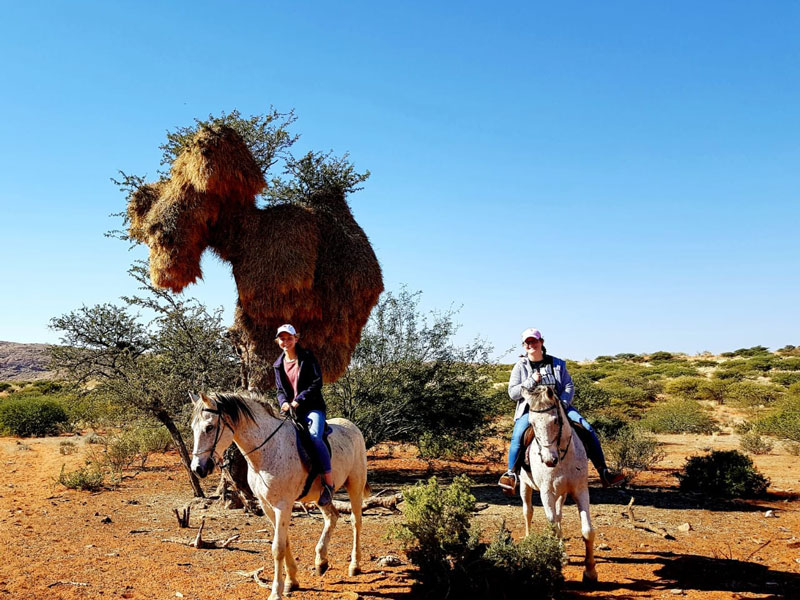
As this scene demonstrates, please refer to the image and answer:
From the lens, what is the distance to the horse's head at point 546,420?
20.5 ft

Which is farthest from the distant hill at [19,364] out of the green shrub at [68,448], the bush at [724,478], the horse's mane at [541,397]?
the horse's mane at [541,397]

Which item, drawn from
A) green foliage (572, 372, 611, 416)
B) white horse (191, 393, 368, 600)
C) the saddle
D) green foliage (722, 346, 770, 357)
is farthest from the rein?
green foliage (722, 346, 770, 357)

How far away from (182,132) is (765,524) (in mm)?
14307

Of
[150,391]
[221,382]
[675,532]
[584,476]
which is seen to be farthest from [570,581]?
[150,391]

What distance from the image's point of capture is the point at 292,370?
686cm

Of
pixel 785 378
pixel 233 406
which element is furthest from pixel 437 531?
pixel 785 378

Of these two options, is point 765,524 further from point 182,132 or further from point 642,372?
point 642,372

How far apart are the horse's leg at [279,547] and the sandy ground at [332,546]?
19.5 inches

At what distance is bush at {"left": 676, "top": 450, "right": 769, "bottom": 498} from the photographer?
12016mm

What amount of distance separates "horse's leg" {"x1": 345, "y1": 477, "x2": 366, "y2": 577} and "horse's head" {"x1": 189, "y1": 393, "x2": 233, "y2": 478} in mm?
2384

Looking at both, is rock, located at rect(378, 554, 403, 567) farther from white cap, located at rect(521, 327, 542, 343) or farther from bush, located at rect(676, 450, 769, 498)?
bush, located at rect(676, 450, 769, 498)

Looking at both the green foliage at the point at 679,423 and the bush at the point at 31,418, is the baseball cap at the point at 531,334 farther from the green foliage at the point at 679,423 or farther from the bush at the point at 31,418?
the bush at the point at 31,418

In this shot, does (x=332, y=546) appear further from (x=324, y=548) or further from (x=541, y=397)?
(x=541, y=397)

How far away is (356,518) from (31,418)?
25.2m
